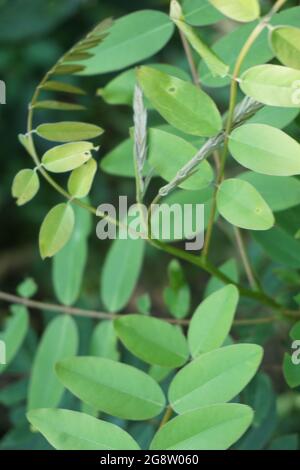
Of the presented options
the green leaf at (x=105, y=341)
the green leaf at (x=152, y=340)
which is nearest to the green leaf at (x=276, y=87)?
the green leaf at (x=152, y=340)

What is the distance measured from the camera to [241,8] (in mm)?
557

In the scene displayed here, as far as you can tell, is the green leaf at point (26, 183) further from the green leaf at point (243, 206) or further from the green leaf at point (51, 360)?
the green leaf at point (51, 360)

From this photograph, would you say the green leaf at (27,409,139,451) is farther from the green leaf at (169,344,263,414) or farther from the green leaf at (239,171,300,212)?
the green leaf at (239,171,300,212)

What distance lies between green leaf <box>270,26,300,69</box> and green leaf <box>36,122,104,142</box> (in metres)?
0.19

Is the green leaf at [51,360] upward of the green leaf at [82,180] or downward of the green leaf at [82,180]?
downward

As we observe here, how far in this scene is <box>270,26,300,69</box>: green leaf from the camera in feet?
1.76

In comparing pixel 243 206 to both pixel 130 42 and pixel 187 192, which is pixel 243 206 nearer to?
pixel 187 192

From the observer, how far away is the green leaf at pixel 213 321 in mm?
666

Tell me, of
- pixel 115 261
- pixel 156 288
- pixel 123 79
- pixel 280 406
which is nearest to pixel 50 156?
pixel 123 79

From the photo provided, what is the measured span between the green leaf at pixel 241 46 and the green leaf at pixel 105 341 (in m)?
0.31

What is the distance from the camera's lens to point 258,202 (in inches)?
24.0

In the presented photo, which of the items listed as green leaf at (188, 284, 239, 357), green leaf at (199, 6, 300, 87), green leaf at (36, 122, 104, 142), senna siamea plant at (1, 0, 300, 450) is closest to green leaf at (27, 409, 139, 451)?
senna siamea plant at (1, 0, 300, 450)

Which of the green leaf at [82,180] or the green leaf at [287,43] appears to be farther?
the green leaf at [82,180]

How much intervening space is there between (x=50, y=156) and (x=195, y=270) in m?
1.44
